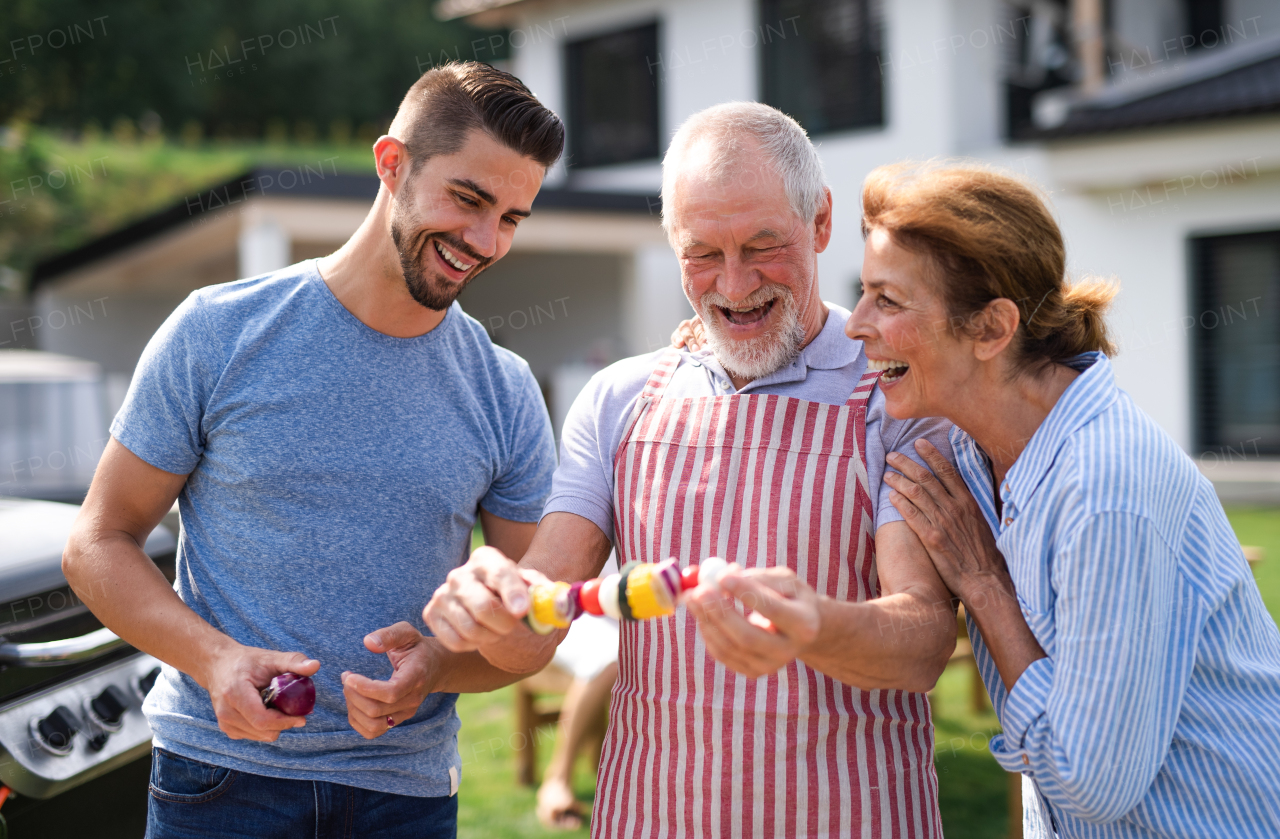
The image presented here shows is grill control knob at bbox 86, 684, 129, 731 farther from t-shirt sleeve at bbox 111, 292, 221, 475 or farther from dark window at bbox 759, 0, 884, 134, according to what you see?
dark window at bbox 759, 0, 884, 134

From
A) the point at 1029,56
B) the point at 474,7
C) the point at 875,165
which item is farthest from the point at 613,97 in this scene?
the point at 1029,56

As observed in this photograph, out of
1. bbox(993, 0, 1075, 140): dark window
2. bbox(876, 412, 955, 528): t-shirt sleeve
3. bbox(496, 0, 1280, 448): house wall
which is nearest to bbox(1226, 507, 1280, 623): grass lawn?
bbox(496, 0, 1280, 448): house wall

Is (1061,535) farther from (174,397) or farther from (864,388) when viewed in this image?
(174,397)

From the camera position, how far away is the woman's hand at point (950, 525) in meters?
1.82

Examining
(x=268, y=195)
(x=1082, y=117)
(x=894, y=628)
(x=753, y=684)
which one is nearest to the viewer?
(x=894, y=628)

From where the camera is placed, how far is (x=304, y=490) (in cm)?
205

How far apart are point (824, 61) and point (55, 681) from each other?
37.5ft

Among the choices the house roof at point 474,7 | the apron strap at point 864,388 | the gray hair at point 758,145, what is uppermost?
the house roof at point 474,7

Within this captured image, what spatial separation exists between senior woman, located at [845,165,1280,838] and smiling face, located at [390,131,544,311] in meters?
0.73

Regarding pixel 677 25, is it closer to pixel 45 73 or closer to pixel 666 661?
pixel 666 661

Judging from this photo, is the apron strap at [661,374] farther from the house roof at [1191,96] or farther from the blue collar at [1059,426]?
the house roof at [1191,96]

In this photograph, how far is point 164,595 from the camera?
1969mm

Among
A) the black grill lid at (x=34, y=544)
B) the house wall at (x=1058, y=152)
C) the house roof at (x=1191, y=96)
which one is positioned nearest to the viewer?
the black grill lid at (x=34, y=544)

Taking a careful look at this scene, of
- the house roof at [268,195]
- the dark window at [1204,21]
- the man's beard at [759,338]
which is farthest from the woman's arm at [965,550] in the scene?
the dark window at [1204,21]
